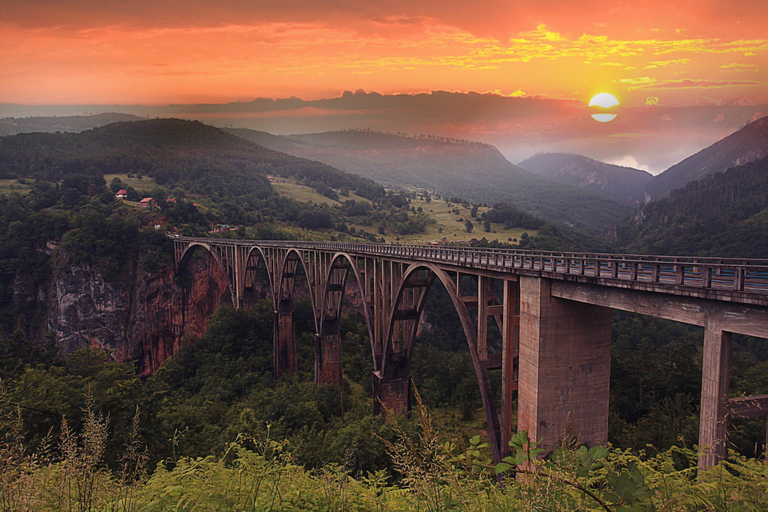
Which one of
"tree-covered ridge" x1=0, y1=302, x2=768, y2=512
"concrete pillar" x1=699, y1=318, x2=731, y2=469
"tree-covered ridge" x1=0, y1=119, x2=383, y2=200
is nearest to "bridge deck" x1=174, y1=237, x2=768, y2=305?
"concrete pillar" x1=699, y1=318, x2=731, y2=469

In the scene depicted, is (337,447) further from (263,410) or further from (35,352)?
(35,352)

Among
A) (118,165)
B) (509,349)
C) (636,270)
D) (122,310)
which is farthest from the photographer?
(118,165)

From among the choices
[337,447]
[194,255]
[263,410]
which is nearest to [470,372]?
[263,410]

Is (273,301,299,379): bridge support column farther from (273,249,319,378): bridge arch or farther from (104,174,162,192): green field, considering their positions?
(104,174,162,192): green field

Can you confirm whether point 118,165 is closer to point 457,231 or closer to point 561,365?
point 457,231

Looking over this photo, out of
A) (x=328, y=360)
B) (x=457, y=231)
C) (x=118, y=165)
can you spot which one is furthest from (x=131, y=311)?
(x=118, y=165)

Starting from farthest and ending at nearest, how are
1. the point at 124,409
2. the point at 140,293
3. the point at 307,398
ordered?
1. the point at 140,293
2. the point at 307,398
3. the point at 124,409

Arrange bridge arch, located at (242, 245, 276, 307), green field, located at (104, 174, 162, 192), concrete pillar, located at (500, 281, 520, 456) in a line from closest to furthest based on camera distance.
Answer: concrete pillar, located at (500, 281, 520, 456)
bridge arch, located at (242, 245, 276, 307)
green field, located at (104, 174, 162, 192)
